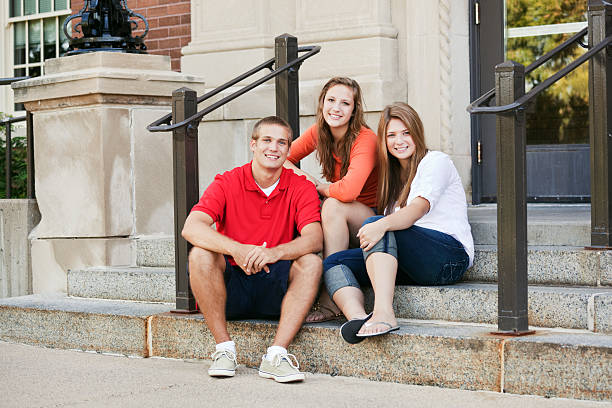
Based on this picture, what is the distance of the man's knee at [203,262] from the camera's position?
4.35 metres

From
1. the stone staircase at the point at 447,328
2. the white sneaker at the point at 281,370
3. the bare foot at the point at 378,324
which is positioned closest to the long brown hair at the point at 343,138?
the stone staircase at the point at 447,328

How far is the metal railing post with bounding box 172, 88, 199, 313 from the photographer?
191 inches

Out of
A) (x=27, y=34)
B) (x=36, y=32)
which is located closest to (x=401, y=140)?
(x=36, y=32)

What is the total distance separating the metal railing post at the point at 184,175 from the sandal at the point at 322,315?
0.75 meters

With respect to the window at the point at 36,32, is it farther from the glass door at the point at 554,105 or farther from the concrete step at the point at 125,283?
the glass door at the point at 554,105

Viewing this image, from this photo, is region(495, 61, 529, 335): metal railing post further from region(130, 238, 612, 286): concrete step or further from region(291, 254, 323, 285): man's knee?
region(291, 254, 323, 285): man's knee

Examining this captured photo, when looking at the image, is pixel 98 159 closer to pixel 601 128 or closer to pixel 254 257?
pixel 254 257

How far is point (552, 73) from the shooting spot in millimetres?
6852

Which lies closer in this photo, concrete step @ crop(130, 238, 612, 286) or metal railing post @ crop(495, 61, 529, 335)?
metal railing post @ crop(495, 61, 529, 335)

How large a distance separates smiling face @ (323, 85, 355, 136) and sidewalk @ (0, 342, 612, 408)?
4.34 feet

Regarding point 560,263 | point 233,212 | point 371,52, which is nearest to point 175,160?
point 233,212

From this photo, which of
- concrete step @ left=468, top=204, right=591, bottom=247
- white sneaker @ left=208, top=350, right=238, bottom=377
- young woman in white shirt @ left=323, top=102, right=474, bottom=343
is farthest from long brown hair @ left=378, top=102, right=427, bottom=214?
white sneaker @ left=208, top=350, right=238, bottom=377

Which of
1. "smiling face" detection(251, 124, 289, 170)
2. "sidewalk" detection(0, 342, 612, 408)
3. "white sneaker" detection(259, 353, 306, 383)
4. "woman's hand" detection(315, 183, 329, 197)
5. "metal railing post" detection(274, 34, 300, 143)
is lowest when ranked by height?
"sidewalk" detection(0, 342, 612, 408)

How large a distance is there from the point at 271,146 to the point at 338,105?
0.48 meters
